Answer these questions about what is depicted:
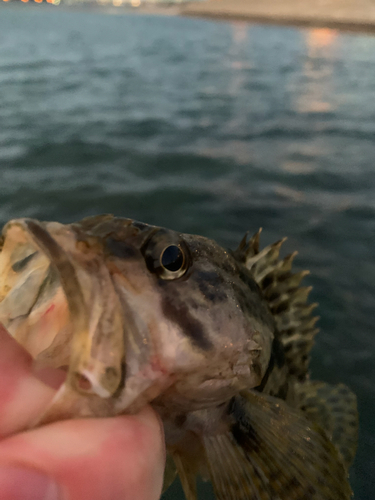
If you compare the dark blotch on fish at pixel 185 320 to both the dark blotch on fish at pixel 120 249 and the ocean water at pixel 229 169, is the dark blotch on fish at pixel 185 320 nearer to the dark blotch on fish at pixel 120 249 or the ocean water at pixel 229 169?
the dark blotch on fish at pixel 120 249

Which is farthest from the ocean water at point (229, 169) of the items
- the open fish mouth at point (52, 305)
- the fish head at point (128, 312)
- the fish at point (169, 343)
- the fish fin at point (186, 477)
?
the open fish mouth at point (52, 305)

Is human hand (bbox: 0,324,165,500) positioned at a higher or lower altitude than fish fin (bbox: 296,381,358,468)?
higher

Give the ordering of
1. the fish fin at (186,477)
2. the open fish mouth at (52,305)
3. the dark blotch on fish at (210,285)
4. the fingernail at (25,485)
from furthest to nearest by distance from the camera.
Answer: the fish fin at (186,477) < the dark blotch on fish at (210,285) < the open fish mouth at (52,305) < the fingernail at (25,485)

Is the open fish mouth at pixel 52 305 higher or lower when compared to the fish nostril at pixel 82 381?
higher

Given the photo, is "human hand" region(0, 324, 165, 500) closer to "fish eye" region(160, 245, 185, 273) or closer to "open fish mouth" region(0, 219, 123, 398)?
"open fish mouth" region(0, 219, 123, 398)

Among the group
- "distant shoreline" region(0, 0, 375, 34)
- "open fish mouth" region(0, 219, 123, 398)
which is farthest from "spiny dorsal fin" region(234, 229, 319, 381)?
"distant shoreline" region(0, 0, 375, 34)

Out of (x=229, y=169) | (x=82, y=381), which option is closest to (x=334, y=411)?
(x=82, y=381)

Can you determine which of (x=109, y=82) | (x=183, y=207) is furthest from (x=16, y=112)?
(x=183, y=207)
